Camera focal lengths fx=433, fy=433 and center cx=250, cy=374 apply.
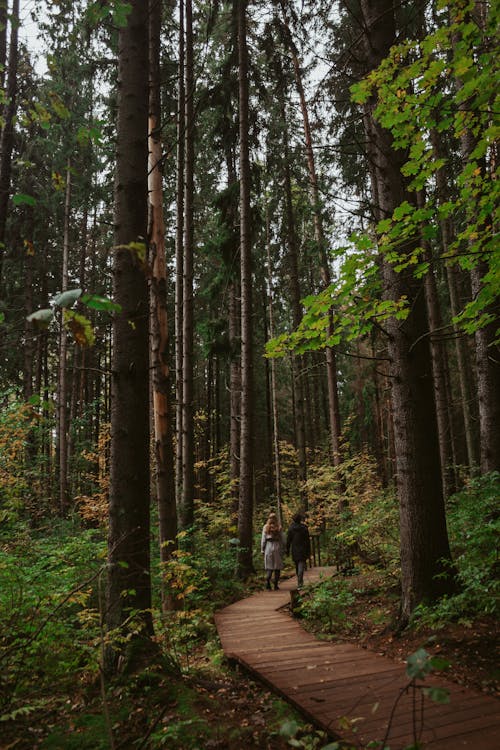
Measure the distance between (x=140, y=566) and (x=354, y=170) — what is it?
13.6 m

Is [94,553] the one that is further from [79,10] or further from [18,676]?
[79,10]

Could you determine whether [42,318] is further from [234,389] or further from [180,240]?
[234,389]

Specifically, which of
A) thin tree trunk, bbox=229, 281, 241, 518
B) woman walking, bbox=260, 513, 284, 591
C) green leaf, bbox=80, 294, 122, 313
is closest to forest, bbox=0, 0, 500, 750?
green leaf, bbox=80, 294, 122, 313

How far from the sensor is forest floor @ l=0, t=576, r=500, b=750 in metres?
3.00

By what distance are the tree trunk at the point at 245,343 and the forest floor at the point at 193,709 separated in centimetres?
622

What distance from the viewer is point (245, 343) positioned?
11852mm

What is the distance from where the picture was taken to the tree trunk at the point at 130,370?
4047mm

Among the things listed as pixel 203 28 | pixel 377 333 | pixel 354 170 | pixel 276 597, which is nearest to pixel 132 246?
pixel 276 597

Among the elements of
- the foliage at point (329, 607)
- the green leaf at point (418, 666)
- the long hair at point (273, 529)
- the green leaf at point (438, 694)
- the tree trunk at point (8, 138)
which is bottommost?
the foliage at point (329, 607)

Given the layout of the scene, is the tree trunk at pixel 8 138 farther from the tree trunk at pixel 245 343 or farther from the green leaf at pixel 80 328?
the green leaf at pixel 80 328

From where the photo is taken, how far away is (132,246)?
6.14 feet

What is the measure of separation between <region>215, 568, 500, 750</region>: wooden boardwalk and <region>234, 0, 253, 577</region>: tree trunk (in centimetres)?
476

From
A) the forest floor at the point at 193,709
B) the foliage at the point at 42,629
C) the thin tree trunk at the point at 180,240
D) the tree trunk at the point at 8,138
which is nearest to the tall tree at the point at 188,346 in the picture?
the thin tree trunk at the point at 180,240

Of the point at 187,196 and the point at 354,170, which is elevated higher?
the point at 354,170
